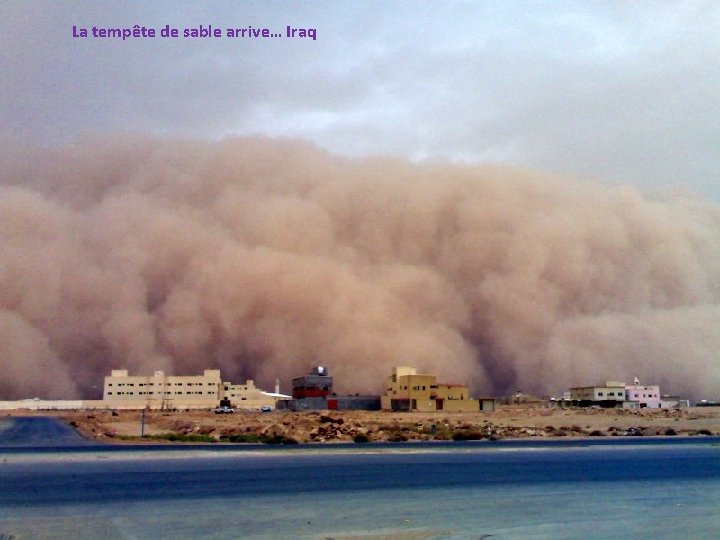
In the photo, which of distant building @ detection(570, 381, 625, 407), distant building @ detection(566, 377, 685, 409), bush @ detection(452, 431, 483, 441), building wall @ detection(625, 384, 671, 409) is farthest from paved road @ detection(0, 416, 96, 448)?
building wall @ detection(625, 384, 671, 409)

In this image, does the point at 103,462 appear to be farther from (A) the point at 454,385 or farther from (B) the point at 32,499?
(A) the point at 454,385

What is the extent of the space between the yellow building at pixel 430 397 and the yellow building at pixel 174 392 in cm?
1256

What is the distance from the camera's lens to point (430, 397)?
165ft

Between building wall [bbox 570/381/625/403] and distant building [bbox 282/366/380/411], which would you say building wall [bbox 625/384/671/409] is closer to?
building wall [bbox 570/381/625/403]

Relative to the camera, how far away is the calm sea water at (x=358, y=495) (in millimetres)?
9883

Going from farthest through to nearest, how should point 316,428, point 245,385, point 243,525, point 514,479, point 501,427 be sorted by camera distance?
point 245,385 → point 501,427 → point 316,428 → point 514,479 → point 243,525

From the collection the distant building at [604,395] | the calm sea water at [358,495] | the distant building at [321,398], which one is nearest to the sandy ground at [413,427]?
the distant building at [604,395]

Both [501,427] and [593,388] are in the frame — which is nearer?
[501,427]

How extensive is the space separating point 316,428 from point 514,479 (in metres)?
17.4

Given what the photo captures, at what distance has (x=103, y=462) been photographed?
20.6 m

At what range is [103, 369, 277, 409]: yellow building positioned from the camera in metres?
58.2

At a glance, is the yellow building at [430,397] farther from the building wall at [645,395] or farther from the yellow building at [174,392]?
the yellow building at [174,392]

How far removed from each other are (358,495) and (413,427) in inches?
873

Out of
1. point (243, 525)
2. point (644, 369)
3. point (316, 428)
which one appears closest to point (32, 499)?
point (243, 525)
